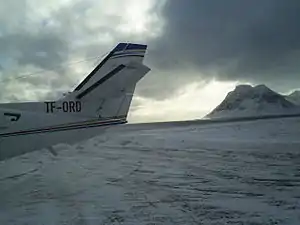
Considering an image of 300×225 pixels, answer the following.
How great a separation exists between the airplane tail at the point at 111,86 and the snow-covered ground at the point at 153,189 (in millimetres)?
1910

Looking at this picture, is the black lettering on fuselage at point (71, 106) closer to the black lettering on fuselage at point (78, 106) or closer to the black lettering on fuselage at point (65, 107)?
the black lettering on fuselage at point (65, 107)

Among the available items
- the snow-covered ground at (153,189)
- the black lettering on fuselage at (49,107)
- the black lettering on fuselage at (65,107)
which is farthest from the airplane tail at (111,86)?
the snow-covered ground at (153,189)

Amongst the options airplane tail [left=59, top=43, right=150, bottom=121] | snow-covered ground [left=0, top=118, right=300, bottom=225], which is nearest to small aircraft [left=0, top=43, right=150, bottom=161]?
airplane tail [left=59, top=43, right=150, bottom=121]

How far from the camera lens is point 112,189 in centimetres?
837

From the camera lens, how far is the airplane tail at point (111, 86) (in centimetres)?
1127

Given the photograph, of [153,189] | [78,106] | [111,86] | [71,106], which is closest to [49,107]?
[71,106]

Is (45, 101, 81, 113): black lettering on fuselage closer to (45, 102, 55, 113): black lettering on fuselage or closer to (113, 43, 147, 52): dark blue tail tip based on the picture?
(45, 102, 55, 113): black lettering on fuselage

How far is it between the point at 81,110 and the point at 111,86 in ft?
4.22

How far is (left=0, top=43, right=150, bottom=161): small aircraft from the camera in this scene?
1002 centimetres

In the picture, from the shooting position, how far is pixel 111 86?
37.9 feet

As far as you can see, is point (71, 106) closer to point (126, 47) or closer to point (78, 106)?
point (78, 106)

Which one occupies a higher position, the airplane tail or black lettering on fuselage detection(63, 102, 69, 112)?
the airplane tail

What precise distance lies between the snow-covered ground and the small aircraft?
1085 mm

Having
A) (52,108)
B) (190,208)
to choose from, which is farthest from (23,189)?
(190,208)
